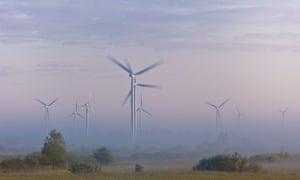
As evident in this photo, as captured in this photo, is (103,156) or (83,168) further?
(103,156)

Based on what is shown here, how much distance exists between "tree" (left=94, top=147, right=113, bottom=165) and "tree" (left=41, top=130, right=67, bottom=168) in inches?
1347

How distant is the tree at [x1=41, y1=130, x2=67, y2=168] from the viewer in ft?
320

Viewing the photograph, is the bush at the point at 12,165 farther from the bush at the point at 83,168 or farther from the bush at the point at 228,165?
the bush at the point at 228,165

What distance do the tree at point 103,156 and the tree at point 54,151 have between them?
34.2m

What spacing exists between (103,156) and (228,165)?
60.3 meters

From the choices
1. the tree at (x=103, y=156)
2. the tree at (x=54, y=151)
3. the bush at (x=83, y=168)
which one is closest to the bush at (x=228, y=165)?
the bush at (x=83, y=168)

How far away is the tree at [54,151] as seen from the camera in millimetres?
97575

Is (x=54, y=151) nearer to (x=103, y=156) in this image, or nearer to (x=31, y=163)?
(x=31, y=163)

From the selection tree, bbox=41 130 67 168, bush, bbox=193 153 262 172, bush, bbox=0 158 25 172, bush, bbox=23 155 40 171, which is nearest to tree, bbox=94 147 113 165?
tree, bbox=41 130 67 168

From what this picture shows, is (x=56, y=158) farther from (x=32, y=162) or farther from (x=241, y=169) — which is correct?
(x=241, y=169)

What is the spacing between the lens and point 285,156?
15412 centimetres

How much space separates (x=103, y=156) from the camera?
13988cm

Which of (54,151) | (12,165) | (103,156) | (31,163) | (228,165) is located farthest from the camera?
(103,156)

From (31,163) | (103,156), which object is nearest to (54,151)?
(31,163)
